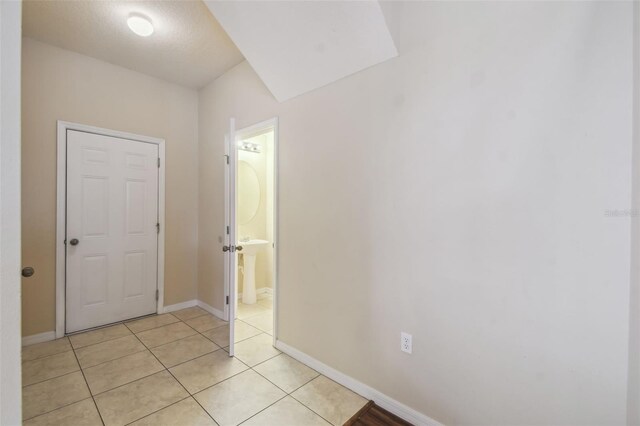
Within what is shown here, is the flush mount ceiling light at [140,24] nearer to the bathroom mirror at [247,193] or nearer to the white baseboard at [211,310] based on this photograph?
the bathroom mirror at [247,193]

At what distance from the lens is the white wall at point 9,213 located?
1.90ft

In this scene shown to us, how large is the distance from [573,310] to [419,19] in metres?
1.73

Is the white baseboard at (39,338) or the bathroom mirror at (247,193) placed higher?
the bathroom mirror at (247,193)

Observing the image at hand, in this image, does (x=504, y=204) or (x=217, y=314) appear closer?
(x=504, y=204)

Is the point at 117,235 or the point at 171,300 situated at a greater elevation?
the point at 117,235

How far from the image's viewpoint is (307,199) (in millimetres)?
2359

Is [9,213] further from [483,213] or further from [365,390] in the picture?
[365,390]

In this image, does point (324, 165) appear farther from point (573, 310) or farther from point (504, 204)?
point (573, 310)

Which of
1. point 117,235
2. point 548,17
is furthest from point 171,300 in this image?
point 548,17

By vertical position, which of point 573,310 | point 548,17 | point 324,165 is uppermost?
point 548,17

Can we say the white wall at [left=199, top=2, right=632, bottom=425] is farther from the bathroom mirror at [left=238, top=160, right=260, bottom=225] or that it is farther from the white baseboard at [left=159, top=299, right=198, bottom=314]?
the white baseboard at [left=159, top=299, right=198, bottom=314]

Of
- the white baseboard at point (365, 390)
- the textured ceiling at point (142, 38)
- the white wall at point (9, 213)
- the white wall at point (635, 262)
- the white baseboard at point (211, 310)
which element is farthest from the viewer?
the white baseboard at point (211, 310)

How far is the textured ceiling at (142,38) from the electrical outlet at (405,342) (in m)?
2.84

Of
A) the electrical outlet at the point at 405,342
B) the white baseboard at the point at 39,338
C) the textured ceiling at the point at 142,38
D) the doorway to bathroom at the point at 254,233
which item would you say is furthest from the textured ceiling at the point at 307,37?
the white baseboard at the point at 39,338
